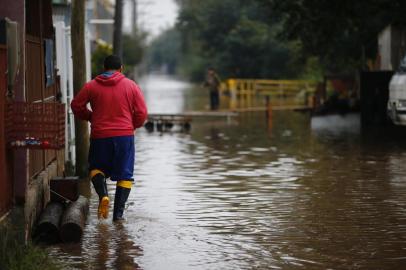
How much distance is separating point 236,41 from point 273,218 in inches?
2044

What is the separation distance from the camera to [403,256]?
9672mm

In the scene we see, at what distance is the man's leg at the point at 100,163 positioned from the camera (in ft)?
37.9

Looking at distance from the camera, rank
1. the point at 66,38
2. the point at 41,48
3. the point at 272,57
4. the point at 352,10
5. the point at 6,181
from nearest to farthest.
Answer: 1. the point at 6,181
2. the point at 41,48
3. the point at 66,38
4. the point at 352,10
5. the point at 272,57

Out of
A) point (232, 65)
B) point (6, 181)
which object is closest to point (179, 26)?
point (232, 65)

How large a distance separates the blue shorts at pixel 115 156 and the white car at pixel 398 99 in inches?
432

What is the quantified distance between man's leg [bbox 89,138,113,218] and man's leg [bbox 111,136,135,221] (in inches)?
3.2

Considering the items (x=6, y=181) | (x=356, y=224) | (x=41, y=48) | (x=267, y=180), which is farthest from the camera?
(x=267, y=180)

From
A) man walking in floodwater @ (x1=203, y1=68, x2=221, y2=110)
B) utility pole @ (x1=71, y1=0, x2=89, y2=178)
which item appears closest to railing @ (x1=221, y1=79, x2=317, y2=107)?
man walking in floodwater @ (x1=203, y1=68, x2=221, y2=110)

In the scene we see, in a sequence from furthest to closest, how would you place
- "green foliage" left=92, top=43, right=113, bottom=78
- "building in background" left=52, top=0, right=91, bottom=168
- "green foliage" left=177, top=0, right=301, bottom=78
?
"green foliage" left=177, top=0, right=301, bottom=78
"green foliage" left=92, top=43, right=113, bottom=78
"building in background" left=52, top=0, right=91, bottom=168

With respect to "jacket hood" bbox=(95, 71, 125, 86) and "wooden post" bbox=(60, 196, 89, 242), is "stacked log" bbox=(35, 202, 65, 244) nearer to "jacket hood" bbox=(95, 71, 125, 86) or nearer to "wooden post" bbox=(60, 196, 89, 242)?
"wooden post" bbox=(60, 196, 89, 242)

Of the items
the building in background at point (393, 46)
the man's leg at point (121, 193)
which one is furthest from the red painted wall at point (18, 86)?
the building in background at point (393, 46)

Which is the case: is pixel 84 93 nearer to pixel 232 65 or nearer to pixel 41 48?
pixel 41 48

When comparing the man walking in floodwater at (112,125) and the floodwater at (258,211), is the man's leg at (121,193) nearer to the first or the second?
the man walking in floodwater at (112,125)

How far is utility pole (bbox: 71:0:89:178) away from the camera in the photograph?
15.9m
